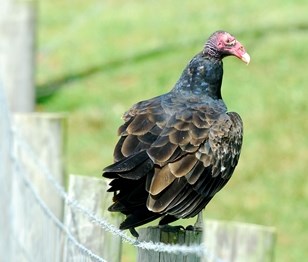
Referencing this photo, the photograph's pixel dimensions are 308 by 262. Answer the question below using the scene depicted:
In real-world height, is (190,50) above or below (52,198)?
above

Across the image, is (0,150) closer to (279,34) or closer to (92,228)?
(92,228)

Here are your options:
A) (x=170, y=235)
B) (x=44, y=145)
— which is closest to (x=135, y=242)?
(x=170, y=235)

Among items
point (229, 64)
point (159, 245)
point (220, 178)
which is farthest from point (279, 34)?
point (159, 245)

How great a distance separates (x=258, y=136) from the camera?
10.5 metres

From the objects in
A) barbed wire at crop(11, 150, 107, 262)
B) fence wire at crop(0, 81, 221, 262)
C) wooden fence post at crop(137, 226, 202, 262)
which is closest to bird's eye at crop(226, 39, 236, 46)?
fence wire at crop(0, 81, 221, 262)

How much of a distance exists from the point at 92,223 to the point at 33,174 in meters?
1.72

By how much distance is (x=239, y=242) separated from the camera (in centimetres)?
322

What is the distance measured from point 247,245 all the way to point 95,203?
5.55ft

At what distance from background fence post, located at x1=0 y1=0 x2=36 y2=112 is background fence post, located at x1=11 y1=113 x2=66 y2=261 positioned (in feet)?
7.66

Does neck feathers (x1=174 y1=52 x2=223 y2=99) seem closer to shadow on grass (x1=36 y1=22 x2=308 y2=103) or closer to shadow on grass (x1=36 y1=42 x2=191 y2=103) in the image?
shadow on grass (x1=36 y1=42 x2=191 y2=103)

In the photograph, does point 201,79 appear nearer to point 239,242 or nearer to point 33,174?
point 33,174

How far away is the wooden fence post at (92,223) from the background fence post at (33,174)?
1.47ft

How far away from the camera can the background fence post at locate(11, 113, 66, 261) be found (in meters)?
5.69

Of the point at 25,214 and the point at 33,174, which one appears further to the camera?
the point at 33,174
